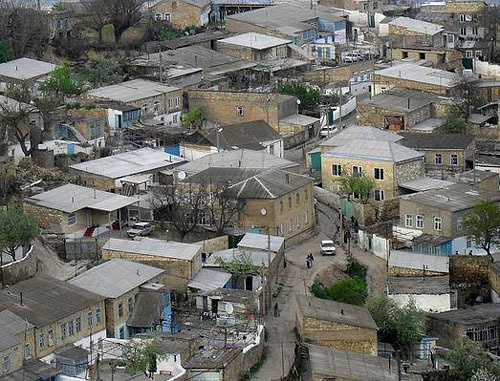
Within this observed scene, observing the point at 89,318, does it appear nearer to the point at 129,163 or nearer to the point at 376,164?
the point at 129,163

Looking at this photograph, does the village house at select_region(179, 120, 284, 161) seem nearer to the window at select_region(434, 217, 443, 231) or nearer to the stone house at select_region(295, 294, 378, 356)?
the window at select_region(434, 217, 443, 231)

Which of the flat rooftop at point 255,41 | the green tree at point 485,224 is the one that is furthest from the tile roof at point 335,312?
the flat rooftop at point 255,41

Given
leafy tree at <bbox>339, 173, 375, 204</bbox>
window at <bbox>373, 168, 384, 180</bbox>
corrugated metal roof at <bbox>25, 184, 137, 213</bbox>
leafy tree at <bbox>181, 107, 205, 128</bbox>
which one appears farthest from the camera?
leafy tree at <bbox>181, 107, 205, 128</bbox>

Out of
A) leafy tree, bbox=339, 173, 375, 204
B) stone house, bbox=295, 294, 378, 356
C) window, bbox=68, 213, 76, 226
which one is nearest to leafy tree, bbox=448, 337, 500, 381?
stone house, bbox=295, 294, 378, 356

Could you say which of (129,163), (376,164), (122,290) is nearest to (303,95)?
(376,164)

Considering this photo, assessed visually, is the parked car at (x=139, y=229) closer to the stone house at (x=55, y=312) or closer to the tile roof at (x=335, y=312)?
the stone house at (x=55, y=312)

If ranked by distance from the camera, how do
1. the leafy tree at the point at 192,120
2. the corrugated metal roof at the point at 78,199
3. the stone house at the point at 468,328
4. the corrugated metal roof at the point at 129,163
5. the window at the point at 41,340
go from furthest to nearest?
the leafy tree at the point at 192,120, the corrugated metal roof at the point at 129,163, the corrugated metal roof at the point at 78,199, the stone house at the point at 468,328, the window at the point at 41,340

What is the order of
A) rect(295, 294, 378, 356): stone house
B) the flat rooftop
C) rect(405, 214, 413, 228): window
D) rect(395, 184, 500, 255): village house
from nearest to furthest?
rect(295, 294, 378, 356): stone house → rect(395, 184, 500, 255): village house → rect(405, 214, 413, 228): window → the flat rooftop
